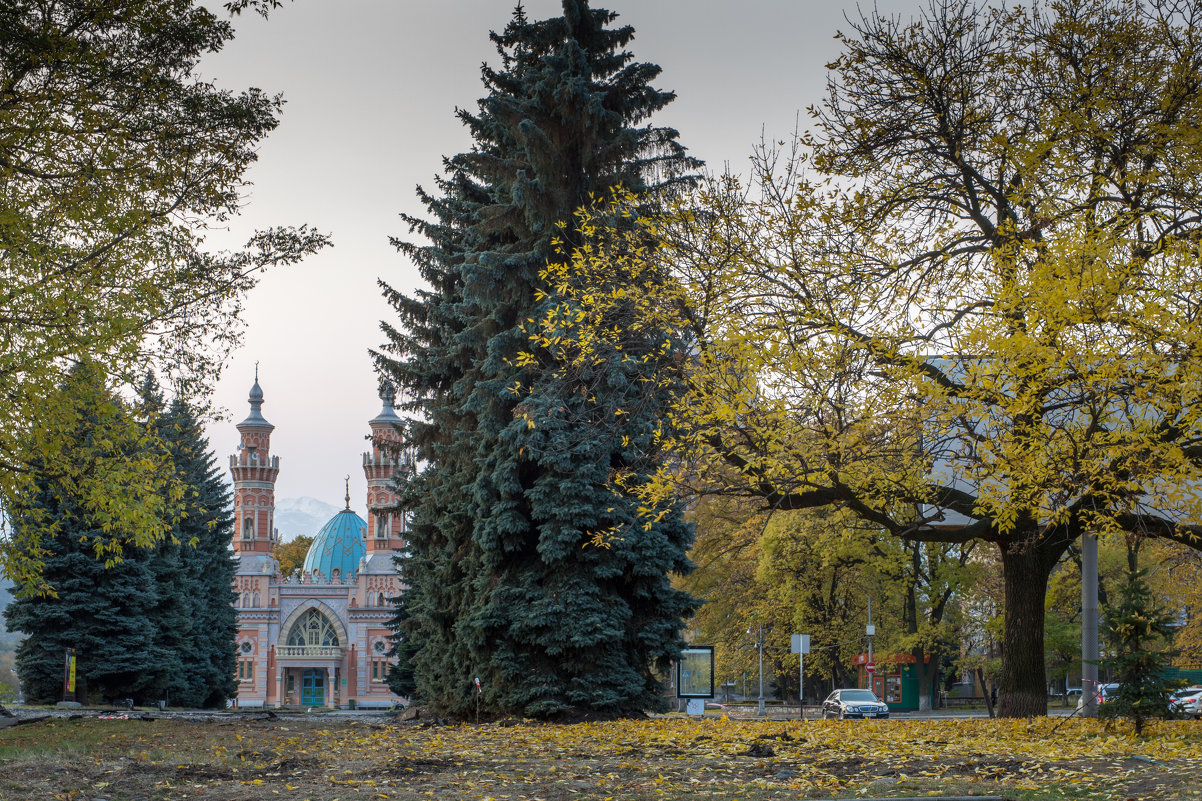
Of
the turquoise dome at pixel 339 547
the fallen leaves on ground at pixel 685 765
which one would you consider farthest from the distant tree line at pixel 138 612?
the turquoise dome at pixel 339 547

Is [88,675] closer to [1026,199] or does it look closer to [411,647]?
[411,647]

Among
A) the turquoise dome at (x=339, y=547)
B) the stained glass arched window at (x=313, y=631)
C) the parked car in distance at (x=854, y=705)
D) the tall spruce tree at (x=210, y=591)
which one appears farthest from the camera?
the turquoise dome at (x=339, y=547)

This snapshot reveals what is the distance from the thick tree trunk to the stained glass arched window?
269ft

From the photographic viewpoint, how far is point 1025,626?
15422mm

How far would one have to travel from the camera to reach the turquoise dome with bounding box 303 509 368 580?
325ft

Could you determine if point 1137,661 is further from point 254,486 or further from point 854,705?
point 254,486

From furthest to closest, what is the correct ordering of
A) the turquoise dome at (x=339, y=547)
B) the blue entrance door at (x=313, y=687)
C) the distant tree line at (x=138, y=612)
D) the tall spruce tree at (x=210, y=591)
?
the turquoise dome at (x=339, y=547), the blue entrance door at (x=313, y=687), the tall spruce tree at (x=210, y=591), the distant tree line at (x=138, y=612)

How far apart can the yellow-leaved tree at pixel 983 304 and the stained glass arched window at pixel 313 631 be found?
3207 inches

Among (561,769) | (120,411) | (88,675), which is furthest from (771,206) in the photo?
(88,675)

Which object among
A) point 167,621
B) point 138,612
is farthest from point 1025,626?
point 167,621

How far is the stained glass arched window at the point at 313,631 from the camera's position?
91.4m

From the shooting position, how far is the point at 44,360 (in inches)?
527

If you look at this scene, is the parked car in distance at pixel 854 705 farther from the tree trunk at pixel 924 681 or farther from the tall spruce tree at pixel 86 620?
the tall spruce tree at pixel 86 620

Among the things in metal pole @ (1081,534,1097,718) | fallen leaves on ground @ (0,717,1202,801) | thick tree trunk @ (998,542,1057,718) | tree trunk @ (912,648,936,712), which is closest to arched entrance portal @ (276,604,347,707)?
tree trunk @ (912,648,936,712)
